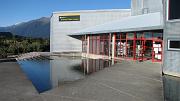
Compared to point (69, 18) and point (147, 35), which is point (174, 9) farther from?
point (69, 18)

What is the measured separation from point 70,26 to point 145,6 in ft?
48.3

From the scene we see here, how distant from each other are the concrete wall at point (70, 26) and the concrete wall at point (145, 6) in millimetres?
6231

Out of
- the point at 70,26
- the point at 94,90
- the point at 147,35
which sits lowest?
the point at 94,90

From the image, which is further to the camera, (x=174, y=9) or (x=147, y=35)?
(x=147, y=35)

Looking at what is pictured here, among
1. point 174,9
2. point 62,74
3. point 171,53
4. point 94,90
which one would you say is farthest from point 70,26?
point 94,90

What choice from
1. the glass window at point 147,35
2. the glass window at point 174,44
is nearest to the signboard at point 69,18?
the glass window at point 147,35

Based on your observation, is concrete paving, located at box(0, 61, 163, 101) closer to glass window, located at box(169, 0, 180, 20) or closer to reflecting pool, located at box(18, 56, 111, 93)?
reflecting pool, located at box(18, 56, 111, 93)

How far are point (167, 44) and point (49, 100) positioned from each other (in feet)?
27.2

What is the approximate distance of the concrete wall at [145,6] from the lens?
1132 inches

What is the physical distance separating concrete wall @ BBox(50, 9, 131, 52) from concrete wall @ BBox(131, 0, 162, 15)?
6231 millimetres

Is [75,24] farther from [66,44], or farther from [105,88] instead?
[105,88]

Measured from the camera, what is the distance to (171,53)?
44.4ft

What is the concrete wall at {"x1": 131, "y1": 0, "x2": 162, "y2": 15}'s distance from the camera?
1132 inches

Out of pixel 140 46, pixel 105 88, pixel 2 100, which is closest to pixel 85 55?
pixel 140 46
